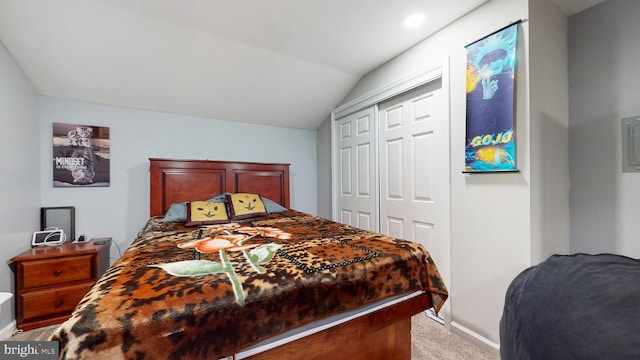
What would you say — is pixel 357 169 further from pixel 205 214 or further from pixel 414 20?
pixel 205 214

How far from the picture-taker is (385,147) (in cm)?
270

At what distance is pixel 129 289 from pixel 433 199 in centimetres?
214

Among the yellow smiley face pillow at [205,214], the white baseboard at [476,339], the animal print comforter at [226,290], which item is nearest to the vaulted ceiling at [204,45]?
the yellow smiley face pillow at [205,214]

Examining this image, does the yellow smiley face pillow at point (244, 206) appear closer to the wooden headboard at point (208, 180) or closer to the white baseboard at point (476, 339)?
the wooden headboard at point (208, 180)

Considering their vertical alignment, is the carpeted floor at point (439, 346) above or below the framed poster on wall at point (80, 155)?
below

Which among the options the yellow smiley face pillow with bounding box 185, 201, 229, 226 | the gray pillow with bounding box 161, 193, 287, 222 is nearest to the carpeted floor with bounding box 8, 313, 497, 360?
the gray pillow with bounding box 161, 193, 287, 222

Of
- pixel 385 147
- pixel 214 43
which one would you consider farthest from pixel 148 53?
pixel 385 147

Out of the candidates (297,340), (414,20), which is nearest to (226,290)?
(297,340)

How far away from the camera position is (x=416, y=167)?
235 cm

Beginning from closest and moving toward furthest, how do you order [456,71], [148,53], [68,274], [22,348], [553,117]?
[22,348], [553,117], [456,71], [68,274], [148,53]

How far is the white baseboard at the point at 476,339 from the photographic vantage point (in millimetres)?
1701

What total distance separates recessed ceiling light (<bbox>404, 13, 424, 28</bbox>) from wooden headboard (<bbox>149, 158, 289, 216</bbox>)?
2.22 m

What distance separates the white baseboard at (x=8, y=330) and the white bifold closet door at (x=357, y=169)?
3.06 m

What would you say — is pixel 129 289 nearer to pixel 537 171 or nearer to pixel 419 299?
pixel 419 299
